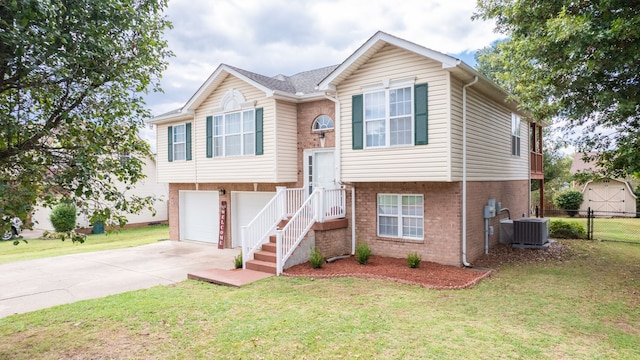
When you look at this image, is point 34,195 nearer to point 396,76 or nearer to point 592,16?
point 396,76

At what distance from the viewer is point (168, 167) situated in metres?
15.9

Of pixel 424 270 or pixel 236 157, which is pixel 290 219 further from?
pixel 424 270

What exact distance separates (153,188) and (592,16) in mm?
24964

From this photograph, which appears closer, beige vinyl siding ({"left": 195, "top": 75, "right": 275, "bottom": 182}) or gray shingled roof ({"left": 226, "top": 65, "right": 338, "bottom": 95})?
beige vinyl siding ({"left": 195, "top": 75, "right": 275, "bottom": 182})

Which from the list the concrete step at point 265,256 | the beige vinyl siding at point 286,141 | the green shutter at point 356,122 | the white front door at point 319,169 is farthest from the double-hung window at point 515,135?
the concrete step at point 265,256

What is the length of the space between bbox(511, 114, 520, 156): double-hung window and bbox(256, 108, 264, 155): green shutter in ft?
30.1

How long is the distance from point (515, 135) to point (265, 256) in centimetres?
1053

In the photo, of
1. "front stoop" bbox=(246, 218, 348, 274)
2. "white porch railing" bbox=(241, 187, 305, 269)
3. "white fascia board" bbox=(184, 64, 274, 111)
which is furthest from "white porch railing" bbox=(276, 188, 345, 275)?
"white fascia board" bbox=(184, 64, 274, 111)

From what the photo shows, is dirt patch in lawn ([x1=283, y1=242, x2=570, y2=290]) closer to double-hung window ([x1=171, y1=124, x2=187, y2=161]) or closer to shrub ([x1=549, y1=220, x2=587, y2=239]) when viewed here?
shrub ([x1=549, y1=220, x2=587, y2=239])

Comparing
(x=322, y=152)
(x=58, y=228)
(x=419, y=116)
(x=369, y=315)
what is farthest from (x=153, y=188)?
(x=369, y=315)

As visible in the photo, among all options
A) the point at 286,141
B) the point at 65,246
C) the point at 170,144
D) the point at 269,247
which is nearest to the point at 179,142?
the point at 170,144

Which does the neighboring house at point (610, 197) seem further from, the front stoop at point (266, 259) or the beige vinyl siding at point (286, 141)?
the front stoop at point (266, 259)

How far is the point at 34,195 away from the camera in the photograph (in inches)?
162

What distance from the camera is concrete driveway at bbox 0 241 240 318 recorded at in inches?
318
